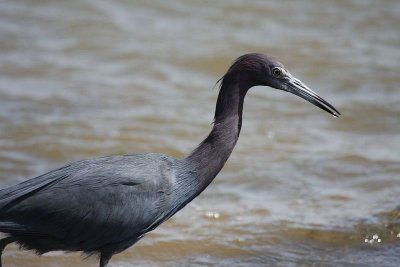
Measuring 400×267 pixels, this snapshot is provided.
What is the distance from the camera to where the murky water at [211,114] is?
8242mm

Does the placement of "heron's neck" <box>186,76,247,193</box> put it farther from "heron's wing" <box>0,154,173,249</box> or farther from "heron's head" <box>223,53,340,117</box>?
"heron's wing" <box>0,154,173,249</box>

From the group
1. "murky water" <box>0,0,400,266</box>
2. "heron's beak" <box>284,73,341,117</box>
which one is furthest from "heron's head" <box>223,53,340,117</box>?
"murky water" <box>0,0,400,266</box>

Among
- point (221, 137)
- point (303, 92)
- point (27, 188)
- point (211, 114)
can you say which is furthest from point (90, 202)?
point (211, 114)

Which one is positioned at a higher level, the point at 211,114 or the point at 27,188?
the point at 211,114

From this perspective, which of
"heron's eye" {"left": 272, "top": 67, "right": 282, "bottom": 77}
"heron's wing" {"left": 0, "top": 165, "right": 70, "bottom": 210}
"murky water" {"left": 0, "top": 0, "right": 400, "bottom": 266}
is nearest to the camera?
"heron's wing" {"left": 0, "top": 165, "right": 70, "bottom": 210}

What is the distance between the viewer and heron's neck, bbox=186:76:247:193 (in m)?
6.85

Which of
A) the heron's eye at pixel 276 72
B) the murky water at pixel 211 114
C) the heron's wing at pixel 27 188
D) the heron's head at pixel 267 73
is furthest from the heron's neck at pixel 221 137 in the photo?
the murky water at pixel 211 114

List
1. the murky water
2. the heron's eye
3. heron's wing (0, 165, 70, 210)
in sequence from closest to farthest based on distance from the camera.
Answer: heron's wing (0, 165, 70, 210), the heron's eye, the murky water

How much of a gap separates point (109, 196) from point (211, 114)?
5541 mm

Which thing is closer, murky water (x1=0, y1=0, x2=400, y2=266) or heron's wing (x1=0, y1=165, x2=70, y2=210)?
heron's wing (x1=0, y1=165, x2=70, y2=210)

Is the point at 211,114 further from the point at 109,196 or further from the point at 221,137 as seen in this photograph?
the point at 109,196

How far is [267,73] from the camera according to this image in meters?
6.86

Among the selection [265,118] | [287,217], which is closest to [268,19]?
[265,118]

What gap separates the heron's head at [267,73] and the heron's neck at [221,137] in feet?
0.38
